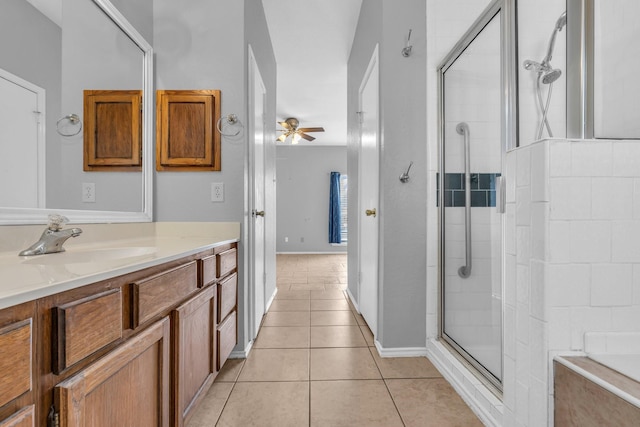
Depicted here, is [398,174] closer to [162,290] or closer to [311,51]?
[162,290]

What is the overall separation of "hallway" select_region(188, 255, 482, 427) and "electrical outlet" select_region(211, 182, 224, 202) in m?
1.00

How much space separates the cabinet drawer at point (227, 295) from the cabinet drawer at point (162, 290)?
1.01 ft

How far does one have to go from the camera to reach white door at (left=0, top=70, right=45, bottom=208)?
103 cm

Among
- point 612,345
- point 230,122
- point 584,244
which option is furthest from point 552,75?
point 230,122

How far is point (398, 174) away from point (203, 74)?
1.34 metres

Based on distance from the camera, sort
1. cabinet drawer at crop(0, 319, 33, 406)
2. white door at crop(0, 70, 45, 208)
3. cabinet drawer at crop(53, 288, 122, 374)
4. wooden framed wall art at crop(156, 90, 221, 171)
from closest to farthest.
Result: 1. cabinet drawer at crop(0, 319, 33, 406)
2. cabinet drawer at crop(53, 288, 122, 374)
3. white door at crop(0, 70, 45, 208)
4. wooden framed wall art at crop(156, 90, 221, 171)

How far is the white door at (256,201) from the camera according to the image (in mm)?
2135

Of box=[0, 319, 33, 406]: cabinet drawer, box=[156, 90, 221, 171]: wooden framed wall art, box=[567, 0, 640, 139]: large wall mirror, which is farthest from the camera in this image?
box=[156, 90, 221, 171]: wooden framed wall art

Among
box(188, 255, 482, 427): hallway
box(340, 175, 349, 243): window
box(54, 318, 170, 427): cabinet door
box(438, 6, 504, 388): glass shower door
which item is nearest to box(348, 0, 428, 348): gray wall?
box(438, 6, 504, 388): glass shower door

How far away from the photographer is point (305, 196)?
7.51 meters

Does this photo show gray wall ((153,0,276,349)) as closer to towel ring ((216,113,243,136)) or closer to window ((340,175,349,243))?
towel ring ((216,113,243,136))

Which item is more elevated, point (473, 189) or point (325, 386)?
point (473, 189)

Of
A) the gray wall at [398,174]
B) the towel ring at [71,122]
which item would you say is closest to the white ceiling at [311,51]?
the gray wall at [398,174]

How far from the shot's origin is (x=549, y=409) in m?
0.92
